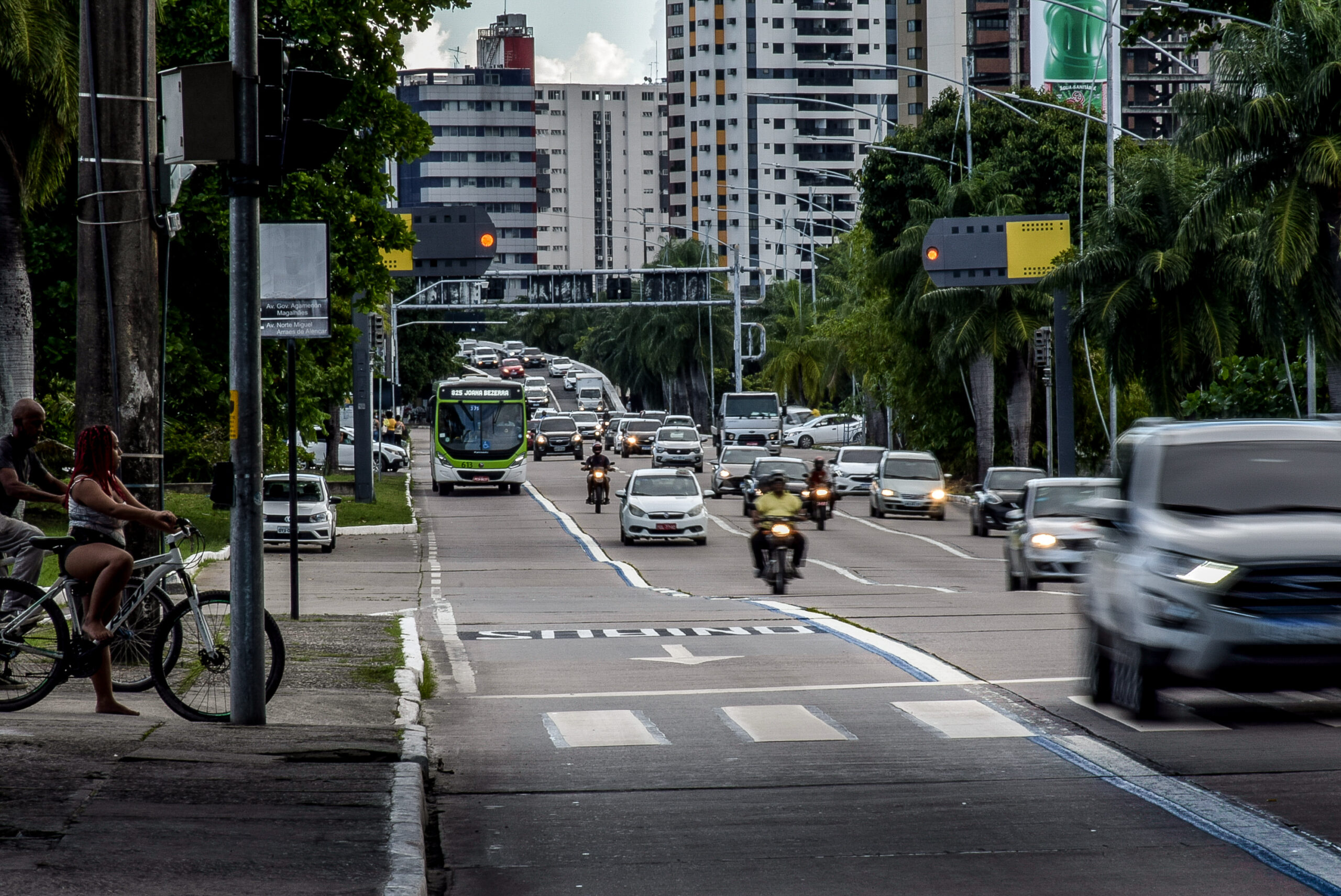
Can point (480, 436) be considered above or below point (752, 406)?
below

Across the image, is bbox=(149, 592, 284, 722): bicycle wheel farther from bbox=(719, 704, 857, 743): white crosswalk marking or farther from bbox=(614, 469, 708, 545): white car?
bbox=(614, 469, 708, 545): white car

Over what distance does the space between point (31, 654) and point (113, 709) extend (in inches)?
24.8

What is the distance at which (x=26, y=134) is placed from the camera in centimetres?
2580

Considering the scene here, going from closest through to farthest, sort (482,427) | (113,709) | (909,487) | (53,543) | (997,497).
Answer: (113,709) → (53,543) → (997,497) → (909,487) → (482,427)

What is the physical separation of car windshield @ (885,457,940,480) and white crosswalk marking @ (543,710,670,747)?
117 ft

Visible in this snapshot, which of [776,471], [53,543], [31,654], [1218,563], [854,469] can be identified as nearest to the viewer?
[1218,563]

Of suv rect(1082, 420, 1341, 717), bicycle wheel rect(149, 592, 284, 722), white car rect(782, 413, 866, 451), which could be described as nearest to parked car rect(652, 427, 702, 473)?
white car rect(782, 413, 866, 451)

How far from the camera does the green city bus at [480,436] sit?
2251 inches

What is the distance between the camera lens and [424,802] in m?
8.88

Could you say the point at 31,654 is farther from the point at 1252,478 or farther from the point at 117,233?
the point at 1252,478

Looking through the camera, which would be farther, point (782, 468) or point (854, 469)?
point (854, 469)

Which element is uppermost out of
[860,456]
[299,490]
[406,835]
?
[406,835]

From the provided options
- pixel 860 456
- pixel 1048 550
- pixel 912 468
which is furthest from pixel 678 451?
pixel 1048 550

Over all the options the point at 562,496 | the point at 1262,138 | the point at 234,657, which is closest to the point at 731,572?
the point at 1262,138
